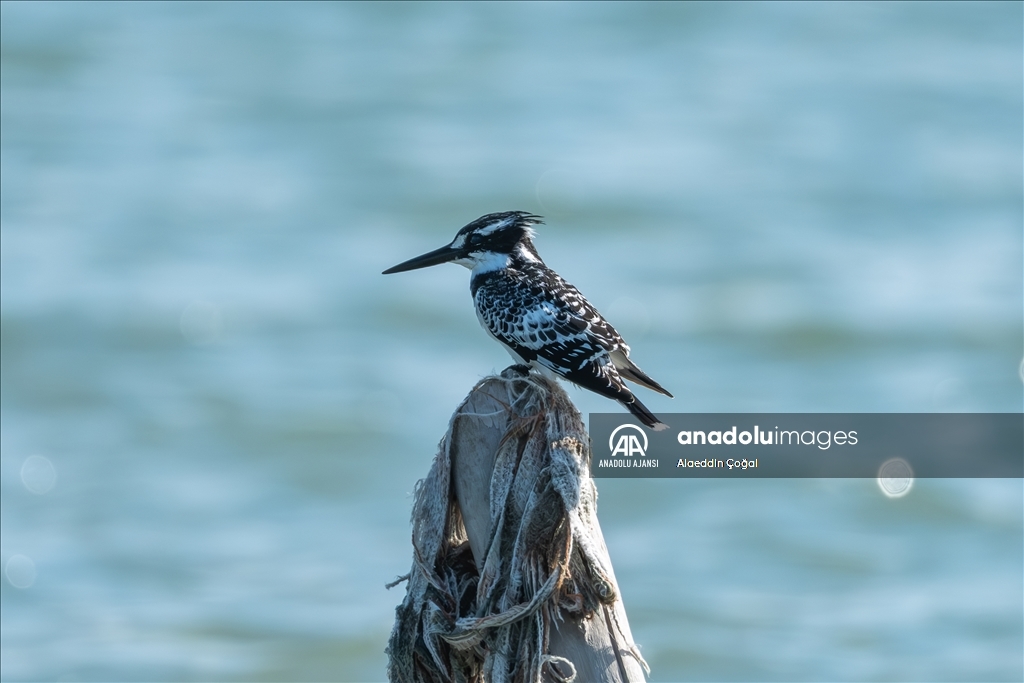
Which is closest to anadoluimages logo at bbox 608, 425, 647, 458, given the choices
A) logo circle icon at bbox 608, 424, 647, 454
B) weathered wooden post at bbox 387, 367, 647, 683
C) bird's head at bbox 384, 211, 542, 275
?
logo circle icon at bbox 608, 424, 647, 454

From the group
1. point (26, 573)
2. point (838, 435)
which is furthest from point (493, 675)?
point (838, 435)

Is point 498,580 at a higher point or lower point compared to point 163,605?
lower

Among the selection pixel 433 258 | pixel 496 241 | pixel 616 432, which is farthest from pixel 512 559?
pixel 433 258

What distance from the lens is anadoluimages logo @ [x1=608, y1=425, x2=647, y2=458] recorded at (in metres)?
4.96

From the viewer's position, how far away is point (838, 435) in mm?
12539

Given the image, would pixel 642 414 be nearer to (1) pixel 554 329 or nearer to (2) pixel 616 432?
(2) pixel 616 432

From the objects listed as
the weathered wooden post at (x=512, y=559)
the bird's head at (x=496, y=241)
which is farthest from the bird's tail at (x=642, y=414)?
the bird's head at (x=496, y=241)

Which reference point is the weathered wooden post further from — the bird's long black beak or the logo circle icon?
the bird's long black beak

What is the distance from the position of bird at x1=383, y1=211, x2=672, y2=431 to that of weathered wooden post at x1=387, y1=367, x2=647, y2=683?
1.12 m

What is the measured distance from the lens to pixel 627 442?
501 centimetres

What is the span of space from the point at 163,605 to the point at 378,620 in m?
1.91

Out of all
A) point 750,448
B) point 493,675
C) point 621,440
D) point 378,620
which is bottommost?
point 493,675

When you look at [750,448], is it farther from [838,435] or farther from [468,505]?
[468,505]

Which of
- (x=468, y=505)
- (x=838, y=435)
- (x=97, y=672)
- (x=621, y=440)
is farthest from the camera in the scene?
(x=838, y=435)
